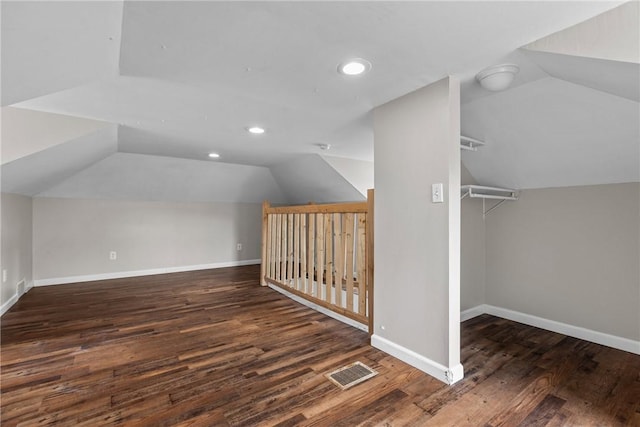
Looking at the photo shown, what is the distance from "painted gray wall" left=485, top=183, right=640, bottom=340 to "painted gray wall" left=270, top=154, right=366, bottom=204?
90.0 inches

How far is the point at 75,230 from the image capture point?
4582mm

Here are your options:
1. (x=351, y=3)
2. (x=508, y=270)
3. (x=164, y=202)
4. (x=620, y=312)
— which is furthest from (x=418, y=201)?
(x=164, y=202)

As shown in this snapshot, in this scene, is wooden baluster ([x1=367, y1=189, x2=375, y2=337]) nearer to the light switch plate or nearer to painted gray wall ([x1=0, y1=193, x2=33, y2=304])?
the light switch plate

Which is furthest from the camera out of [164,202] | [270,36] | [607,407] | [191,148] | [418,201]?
[164,202]

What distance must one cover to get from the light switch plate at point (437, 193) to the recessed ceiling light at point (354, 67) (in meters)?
0.87

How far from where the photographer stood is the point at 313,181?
5219 millimetres

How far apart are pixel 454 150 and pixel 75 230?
17.9 feet

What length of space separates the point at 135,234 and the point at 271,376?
4384mm

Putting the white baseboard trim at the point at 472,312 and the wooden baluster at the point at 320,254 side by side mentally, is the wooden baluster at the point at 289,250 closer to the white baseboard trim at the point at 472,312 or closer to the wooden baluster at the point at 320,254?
the wooden baluster at the point at 320,254

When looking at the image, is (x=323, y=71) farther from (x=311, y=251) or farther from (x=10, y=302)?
(x=10, y=302)

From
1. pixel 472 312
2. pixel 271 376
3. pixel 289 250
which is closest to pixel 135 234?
pixel 289 250

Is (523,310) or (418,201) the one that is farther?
(523,310)

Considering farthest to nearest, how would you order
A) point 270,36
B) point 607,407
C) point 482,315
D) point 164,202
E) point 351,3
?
point 164,202 < point 482,315 < point 607,407 < point 270,36 < point 351,3

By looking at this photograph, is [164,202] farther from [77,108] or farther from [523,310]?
[523,310]
